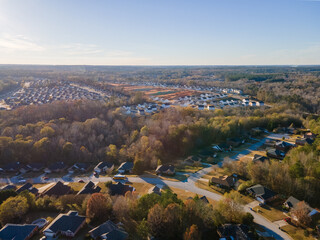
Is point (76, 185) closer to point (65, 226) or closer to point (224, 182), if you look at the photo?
point (65, 226)

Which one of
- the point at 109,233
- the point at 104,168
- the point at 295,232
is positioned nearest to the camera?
the point at 109,233

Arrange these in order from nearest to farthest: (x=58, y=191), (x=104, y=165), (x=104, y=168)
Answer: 1. (x=58, y=191)
2. (x=104, y=168)
3. (x=104, y=165)

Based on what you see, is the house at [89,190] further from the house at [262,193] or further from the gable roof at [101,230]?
the house at [262,193]

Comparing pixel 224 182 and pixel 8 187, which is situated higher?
pixel 224 182

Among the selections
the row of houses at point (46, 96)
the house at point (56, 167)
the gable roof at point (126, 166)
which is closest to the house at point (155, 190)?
the gable roof at point (126, 166)

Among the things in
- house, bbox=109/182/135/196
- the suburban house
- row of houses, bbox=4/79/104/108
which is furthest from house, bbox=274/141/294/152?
row of houses, bbox=4/79/104/108

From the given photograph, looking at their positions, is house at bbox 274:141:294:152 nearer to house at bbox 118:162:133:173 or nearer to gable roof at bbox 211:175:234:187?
gable roof at bbox 211:175:234:187

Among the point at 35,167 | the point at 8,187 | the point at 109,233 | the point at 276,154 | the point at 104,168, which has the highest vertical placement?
the point at 109,233

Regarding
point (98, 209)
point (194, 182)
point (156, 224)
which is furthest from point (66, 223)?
point (194, 182)
